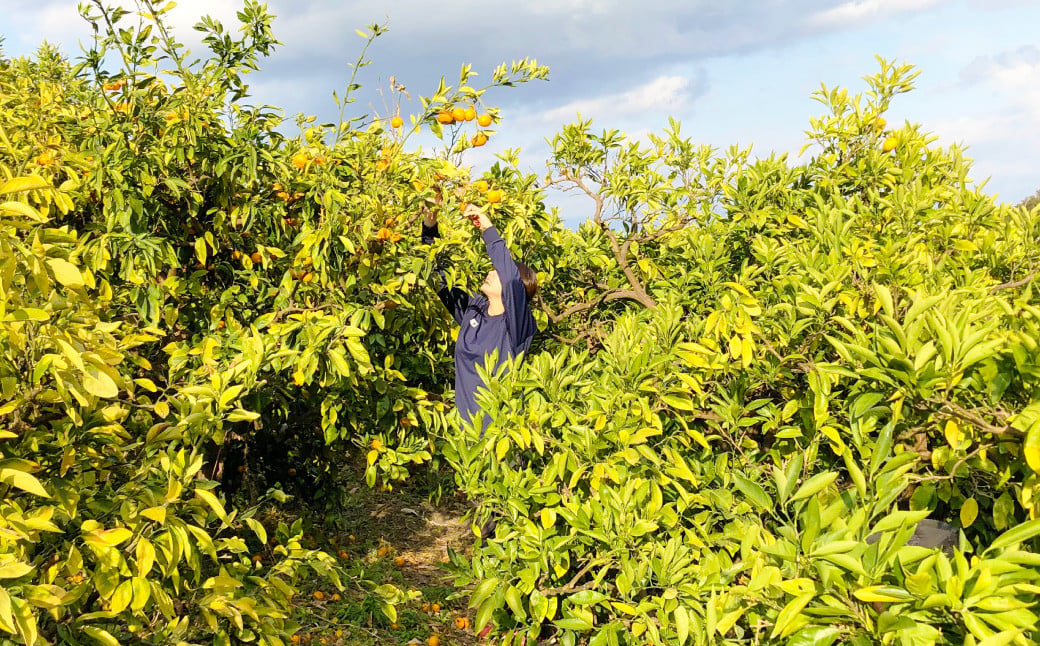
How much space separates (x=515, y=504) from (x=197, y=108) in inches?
89.5

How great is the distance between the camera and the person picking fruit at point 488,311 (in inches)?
132

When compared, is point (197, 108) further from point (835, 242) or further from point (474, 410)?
point (835, 242)

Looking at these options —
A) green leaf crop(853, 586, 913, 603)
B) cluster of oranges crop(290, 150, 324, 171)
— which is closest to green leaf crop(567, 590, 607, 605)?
green leaf crop(853, 586, 913, 603)

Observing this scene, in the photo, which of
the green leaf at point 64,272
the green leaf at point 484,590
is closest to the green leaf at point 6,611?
the green leaf at point 64,272

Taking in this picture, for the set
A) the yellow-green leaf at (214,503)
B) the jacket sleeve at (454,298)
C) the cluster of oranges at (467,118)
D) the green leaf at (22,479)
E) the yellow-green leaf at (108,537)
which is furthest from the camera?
the jacket sleeve at (454,298)

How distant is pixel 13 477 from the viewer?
142 cm

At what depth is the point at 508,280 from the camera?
3342 mm

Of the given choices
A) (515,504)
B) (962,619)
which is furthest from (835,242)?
(962,619)

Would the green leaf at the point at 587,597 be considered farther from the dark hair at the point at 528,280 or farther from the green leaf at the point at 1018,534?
the dark hair at the point at 528,280

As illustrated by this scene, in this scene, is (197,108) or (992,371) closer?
(992,371)

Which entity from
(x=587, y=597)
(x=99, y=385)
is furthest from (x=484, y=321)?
(x=99, y=385)

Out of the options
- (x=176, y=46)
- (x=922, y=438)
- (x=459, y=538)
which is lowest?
(x=459, y=538)

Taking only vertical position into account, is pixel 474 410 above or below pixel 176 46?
below

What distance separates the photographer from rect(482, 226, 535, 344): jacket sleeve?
334cm
